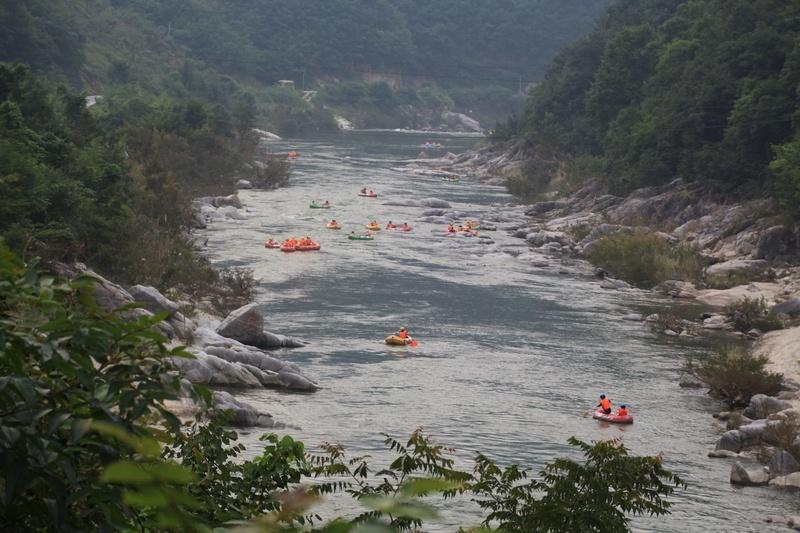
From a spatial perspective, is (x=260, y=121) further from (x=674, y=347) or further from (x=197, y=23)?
(x=674, y=347)

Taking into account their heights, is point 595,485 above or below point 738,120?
below

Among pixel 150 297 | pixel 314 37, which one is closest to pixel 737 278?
pixel 150 297

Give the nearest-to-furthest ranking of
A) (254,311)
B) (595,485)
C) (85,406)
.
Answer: (85,406), (595,485), (254,311)

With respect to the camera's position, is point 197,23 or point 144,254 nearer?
point 144,254

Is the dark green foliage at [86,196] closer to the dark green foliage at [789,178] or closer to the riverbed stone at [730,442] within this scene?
the riverbed stone at [730,442]

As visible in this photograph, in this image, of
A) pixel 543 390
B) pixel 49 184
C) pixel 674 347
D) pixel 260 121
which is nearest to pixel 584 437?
pixel 543 390

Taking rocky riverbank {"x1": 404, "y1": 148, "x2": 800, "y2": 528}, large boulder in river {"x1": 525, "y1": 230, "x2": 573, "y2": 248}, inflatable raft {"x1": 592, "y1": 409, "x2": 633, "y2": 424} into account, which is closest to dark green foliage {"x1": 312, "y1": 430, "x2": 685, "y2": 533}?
rocky riverbank {"x1": 404, "y1": 148, "x2": 800, "y2": 528}
